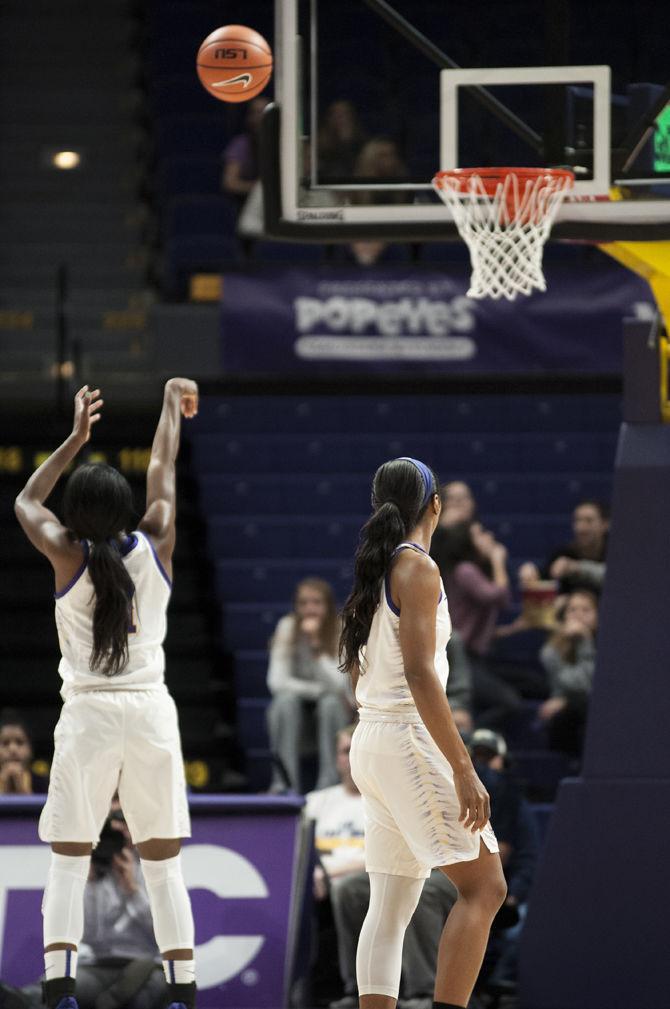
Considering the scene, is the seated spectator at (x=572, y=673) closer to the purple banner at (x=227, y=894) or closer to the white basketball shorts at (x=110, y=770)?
the purple banner at (x=227, y=894)

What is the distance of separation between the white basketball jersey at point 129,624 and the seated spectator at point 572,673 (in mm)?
4752

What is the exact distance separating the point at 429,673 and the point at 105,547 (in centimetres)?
133

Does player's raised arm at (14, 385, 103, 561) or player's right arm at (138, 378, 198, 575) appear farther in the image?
player's right arm at (138, 378, 198, 575)

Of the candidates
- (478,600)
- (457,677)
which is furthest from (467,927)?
(478,600)

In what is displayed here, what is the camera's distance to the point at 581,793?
24.5 feet

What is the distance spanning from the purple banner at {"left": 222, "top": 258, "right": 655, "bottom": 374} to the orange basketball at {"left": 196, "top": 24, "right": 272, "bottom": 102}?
240 inches

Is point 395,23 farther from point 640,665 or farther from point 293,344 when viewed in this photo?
point 293,344

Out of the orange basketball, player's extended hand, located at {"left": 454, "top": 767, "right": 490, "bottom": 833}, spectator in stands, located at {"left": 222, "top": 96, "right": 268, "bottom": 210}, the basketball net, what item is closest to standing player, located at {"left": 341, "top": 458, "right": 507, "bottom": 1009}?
player's extended hand, located at {"left": 454, "top": 767, "right": 490, "bottom": 833}

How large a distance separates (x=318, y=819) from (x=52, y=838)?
3.33 meters

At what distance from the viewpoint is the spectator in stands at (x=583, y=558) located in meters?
10.9

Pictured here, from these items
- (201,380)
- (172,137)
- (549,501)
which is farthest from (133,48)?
(549,501)

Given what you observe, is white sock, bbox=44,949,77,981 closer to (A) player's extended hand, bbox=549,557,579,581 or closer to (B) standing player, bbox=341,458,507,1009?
(B) standing player, bbox=341,458,507,1009

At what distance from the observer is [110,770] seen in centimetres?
599

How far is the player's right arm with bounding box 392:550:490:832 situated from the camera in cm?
525
